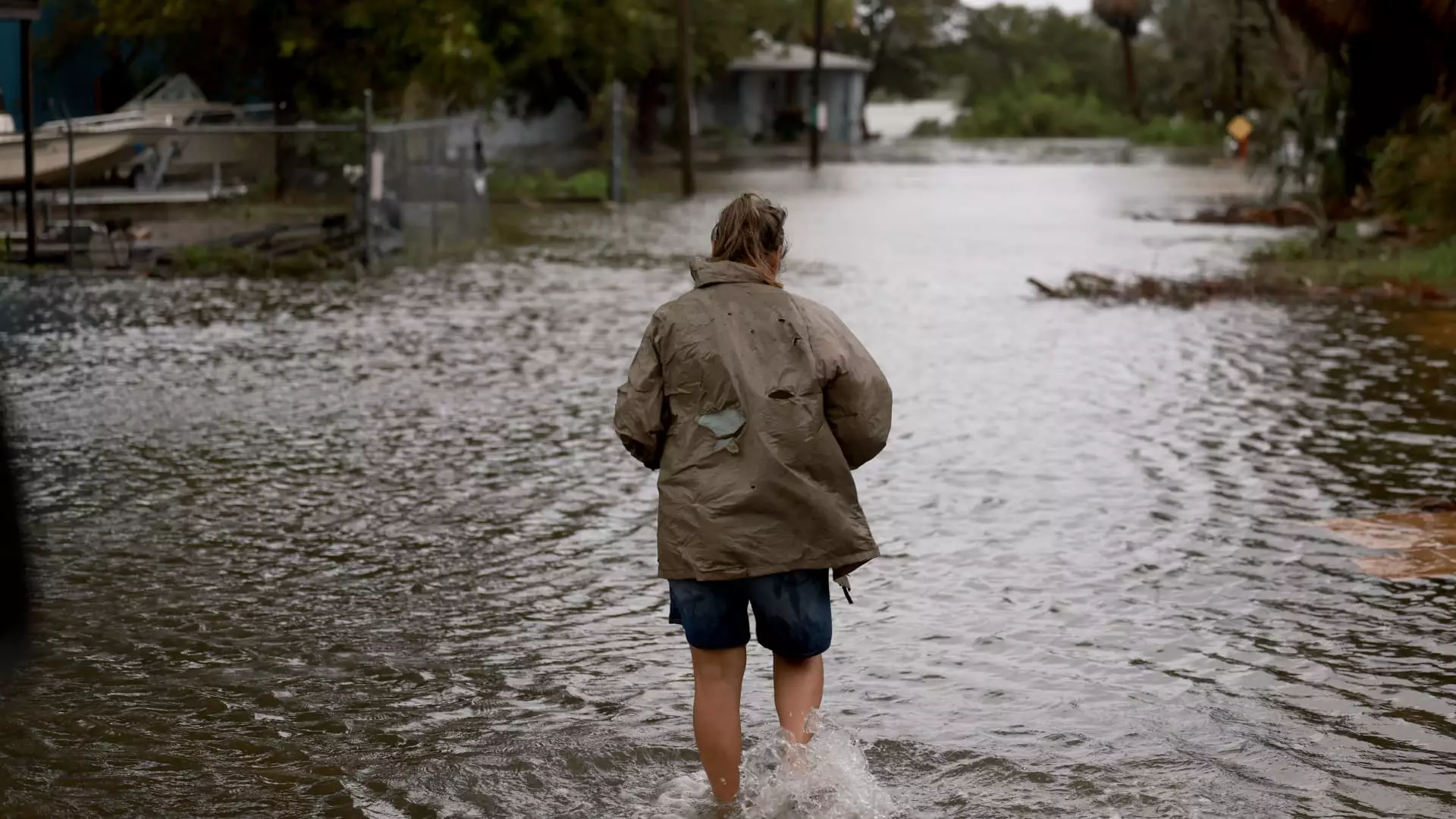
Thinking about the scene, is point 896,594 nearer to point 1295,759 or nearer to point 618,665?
point 618,665

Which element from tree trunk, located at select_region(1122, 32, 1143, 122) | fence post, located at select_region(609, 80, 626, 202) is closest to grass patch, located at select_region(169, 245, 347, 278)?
fence post, located at select_region(609, 80, 626, 202)

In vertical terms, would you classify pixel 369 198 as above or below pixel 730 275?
below

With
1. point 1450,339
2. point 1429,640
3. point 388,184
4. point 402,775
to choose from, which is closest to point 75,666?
point 402,775

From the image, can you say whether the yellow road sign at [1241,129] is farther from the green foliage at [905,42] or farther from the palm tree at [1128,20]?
the palm tree at [1128,20]

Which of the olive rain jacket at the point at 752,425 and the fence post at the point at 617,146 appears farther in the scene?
the fence post at the point at 617,146

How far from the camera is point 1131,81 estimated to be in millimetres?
91562

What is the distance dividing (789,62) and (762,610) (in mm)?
67380

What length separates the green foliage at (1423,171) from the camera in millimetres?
21516

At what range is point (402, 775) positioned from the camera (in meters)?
6.14

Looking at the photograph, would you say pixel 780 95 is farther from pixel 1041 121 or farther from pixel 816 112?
pixel 816 112

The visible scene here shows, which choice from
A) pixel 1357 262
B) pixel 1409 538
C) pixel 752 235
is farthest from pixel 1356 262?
pixel 752 235

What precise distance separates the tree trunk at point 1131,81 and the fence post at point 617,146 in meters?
56.2

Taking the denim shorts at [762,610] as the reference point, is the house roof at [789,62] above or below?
above

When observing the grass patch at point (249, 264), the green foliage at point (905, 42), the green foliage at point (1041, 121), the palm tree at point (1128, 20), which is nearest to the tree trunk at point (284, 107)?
the grass patch at point (249, 264)
